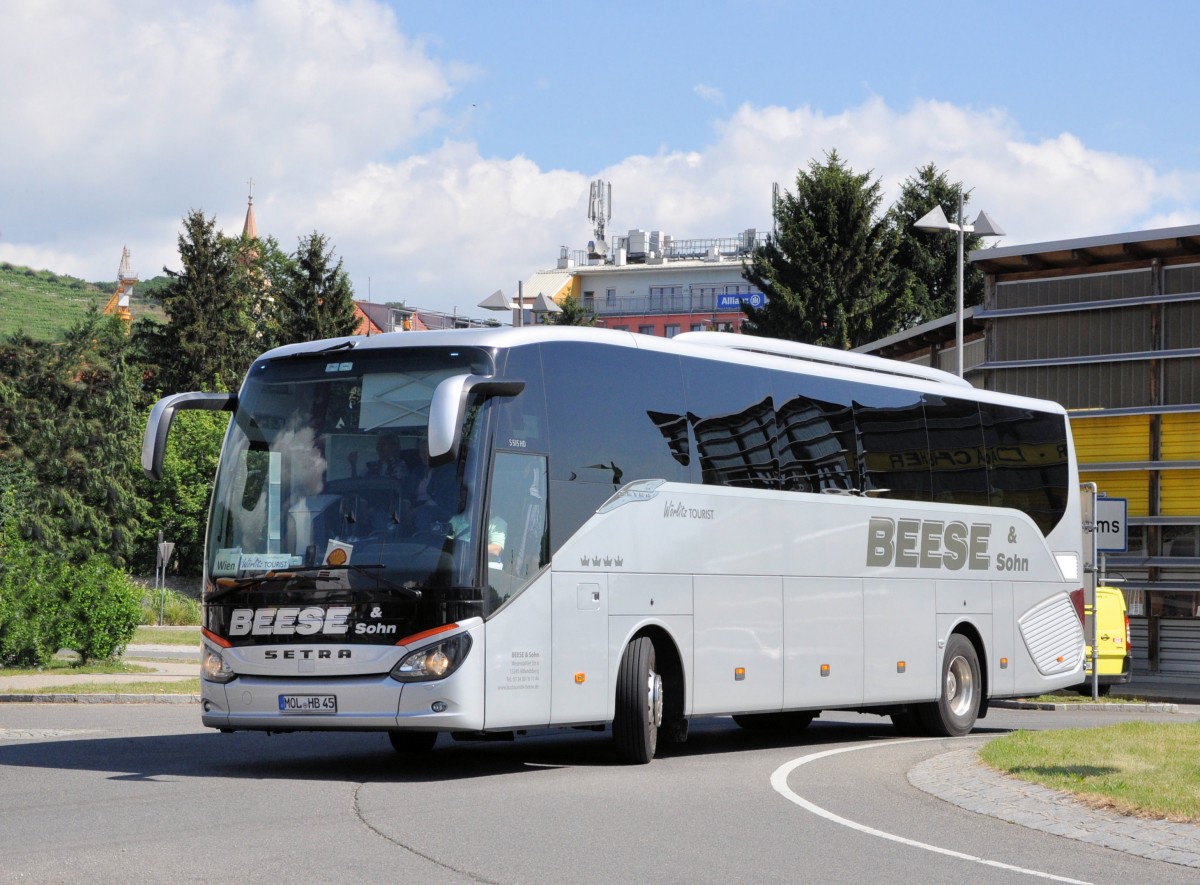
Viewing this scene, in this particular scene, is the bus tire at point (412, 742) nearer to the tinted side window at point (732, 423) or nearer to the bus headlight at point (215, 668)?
the bus headlight at point (215, 668)

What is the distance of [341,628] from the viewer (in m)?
13.0

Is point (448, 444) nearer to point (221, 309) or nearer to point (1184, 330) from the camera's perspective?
point (1184, 330)

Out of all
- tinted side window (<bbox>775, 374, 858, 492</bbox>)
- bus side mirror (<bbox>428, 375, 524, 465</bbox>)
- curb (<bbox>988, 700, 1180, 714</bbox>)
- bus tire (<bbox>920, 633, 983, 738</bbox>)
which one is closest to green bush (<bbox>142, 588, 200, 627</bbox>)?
curb (<bbox>988, 700, 1180, 714</bbox>)

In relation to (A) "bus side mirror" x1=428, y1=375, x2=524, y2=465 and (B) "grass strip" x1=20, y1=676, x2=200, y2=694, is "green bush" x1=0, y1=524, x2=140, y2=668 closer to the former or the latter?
(B) "grass strip" x1=20, y1=676, x2=200, y2=694

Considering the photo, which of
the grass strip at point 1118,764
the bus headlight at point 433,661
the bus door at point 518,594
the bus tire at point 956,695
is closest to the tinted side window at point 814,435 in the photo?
the bus tire at point 956,695

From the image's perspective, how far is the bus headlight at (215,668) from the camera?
13.5m

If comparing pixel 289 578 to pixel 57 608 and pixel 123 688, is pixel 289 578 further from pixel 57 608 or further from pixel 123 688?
pixel 57 608

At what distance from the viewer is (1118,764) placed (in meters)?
13.8

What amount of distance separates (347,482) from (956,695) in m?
9.16

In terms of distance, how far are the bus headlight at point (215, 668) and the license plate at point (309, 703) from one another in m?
0.57

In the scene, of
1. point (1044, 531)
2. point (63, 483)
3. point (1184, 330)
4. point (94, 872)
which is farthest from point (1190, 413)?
point (63, 483)

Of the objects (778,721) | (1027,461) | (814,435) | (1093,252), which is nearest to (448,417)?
(814,435)

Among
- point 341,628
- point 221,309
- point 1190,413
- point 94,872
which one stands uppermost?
point 221,309

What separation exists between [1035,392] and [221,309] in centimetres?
5889
